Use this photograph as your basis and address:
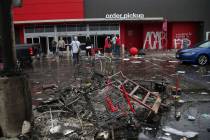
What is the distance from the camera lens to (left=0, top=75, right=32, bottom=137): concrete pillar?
760cm

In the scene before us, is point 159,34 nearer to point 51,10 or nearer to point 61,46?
point 51,10

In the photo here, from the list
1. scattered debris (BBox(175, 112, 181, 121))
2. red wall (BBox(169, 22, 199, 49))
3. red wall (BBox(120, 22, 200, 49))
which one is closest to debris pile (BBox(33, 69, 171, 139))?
scattered debris (BBox(175, 112, 181, 121))

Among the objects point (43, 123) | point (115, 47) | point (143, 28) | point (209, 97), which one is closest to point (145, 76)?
point (209, 97)

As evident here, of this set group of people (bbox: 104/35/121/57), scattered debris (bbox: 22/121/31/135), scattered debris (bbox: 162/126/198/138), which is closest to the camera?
scattered debris (bbox: 22/121/31/135)

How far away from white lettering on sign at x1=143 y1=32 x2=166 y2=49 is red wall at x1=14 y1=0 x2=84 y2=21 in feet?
26.1

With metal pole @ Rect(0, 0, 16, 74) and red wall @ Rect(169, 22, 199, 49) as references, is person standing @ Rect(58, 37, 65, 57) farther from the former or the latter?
metal pole @ Rect(0, 0, 16, 74)

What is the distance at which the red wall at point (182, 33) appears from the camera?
38875mm

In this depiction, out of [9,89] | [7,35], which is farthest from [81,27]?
[9,89]

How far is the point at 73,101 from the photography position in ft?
28.7

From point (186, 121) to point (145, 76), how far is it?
7.77 metres

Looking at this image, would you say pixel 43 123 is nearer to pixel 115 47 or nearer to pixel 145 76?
pixel 145 76

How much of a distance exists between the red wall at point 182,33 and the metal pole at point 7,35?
32.5m

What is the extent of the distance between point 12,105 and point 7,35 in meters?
1.47

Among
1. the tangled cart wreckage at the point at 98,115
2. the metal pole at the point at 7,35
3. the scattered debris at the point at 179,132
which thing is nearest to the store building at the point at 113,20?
the tangled cart wreckage at the point at 98,115
